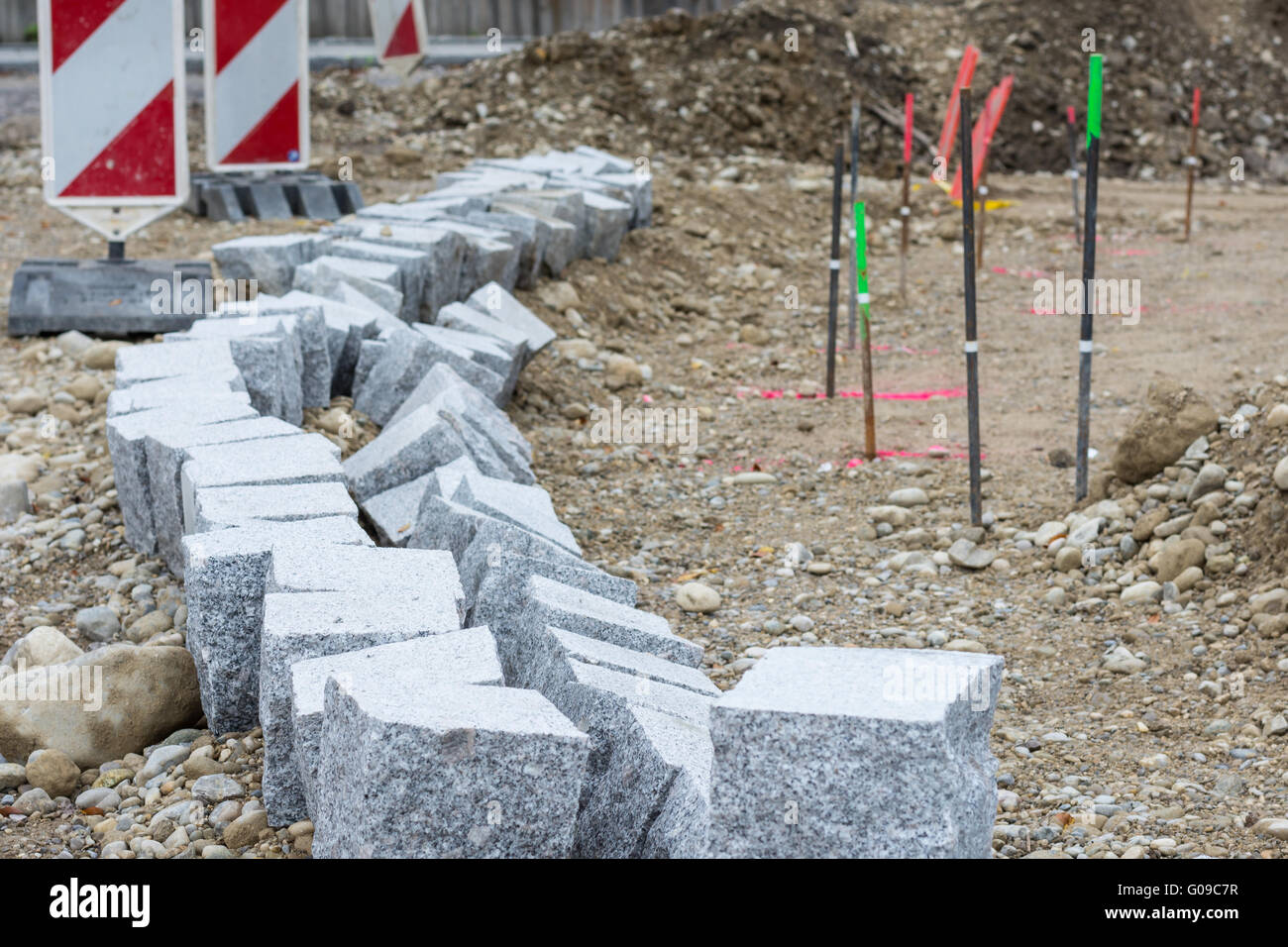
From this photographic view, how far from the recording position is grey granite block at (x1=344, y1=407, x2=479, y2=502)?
504cm

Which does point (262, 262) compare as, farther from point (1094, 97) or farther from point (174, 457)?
point (1094, 97)

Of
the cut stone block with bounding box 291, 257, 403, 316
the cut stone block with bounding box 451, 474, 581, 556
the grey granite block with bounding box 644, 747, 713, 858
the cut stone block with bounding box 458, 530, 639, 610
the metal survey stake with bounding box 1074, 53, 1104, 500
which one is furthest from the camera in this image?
the cut stone block with bounding box 291, 257, 403, 316

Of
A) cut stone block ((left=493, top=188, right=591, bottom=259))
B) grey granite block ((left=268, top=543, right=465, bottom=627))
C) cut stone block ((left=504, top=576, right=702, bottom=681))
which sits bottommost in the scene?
cut stone block ((left=504, top=576, right=702, bottom=681))

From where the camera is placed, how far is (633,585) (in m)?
4.64

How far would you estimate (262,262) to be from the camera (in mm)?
7051

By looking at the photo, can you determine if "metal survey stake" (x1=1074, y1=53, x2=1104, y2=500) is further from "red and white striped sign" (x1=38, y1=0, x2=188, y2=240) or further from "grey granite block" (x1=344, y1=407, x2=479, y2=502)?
"red and white striped sign" (x1=38, y1=0, x2=188, y2=240)

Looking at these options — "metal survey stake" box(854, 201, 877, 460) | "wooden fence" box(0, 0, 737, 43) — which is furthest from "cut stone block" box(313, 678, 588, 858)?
"wooden fence" box(0, 0, 737, 43)

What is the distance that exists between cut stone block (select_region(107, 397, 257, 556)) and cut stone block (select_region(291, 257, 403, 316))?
2.03m

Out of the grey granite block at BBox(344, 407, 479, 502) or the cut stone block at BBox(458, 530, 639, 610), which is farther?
the grey granite block at BBox(344, 407, 479, 502)

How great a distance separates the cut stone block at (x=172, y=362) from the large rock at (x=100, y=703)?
166cm

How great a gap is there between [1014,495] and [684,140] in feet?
30.1

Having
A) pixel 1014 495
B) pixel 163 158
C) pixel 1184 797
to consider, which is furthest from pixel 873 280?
pixel 1184 797

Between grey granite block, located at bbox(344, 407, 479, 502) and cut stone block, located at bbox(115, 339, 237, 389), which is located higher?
cut stone block, located at bbox(115, 339, 237, 389)
